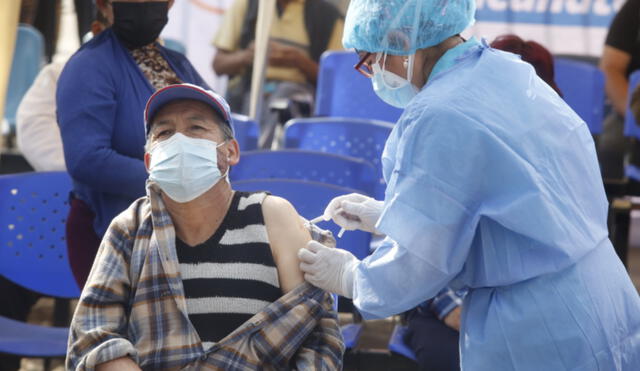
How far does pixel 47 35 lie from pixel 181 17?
52.4 inches

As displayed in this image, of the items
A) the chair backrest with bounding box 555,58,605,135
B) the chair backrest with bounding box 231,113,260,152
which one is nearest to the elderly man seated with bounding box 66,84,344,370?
the chair backrest with bounding box 231,113,260,152

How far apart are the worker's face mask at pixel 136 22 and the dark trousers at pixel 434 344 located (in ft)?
4.10

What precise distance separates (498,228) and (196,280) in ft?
2.40

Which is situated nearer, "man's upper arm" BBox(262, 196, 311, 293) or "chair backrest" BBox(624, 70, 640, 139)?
"man's upper arm" BBox(262, 196, 311, 293)

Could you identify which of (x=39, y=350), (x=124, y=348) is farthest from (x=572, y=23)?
(x=124, y=348)

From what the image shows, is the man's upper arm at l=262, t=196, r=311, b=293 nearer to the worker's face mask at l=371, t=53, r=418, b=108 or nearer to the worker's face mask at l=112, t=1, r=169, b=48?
the worker's face mask at l=371, t=53, r=418, b=108

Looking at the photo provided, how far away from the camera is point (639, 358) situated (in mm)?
2047

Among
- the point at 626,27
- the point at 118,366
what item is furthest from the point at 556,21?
the point at 118,366

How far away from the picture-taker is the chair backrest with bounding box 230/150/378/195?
3395mm

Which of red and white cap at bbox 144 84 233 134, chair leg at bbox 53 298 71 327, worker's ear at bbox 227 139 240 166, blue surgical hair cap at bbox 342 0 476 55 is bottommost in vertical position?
chair leg at bbox 53 298 71 327

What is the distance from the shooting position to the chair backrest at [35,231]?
333 cm

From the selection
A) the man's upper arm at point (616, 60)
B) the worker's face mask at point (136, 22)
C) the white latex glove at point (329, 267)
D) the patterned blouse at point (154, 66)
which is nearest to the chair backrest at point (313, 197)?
the patterned blouse at point (154, 66)

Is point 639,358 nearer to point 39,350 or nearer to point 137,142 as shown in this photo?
point 137,142

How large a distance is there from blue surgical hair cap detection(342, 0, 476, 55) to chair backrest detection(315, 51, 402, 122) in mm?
2779
